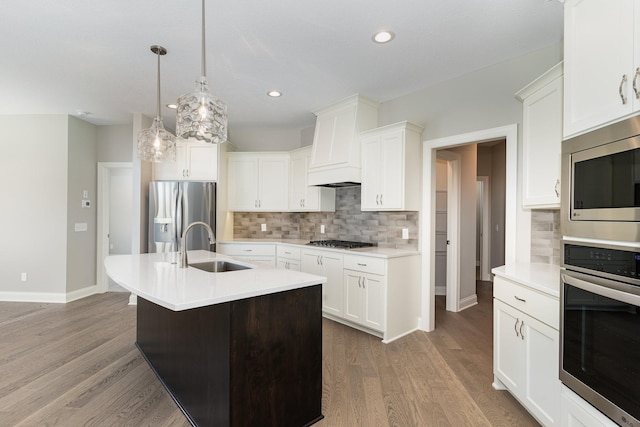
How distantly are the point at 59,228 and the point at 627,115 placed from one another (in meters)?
6.02

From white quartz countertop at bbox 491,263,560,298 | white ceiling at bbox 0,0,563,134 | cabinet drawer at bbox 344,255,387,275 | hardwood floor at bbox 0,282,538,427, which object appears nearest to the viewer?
white quartz countertop at bbox 491,263,560,298

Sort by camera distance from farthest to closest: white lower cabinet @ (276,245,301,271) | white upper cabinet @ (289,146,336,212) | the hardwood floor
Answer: white upper cabinet @ (289,146,336,212), white lower cabinet @ (276,245,301,271), the hardwood floor

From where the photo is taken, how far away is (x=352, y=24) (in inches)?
87.9

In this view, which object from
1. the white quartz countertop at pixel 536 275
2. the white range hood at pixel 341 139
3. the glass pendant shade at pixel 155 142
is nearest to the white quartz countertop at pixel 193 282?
the glass pendant shade at pixel 155 142

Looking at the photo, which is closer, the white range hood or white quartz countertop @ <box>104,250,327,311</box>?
white quartz countertop @ <box>104,250,327,311</box>

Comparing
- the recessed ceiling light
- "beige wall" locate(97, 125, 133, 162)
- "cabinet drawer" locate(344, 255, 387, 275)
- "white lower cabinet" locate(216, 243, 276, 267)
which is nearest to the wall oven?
the recessed ceiling light

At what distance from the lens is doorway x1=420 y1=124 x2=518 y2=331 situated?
8.86 feet

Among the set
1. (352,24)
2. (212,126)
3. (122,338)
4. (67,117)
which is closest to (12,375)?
(122,338)

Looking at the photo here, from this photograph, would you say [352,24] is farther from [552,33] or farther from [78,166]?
[78,166]

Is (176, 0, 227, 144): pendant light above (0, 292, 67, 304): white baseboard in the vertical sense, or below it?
above

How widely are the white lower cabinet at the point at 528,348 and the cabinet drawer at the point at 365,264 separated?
112 centimetres

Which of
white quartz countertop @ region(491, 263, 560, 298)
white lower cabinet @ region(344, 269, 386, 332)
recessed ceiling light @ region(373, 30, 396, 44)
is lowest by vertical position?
white lower cabinet @ region(344, 269, 386, 332)

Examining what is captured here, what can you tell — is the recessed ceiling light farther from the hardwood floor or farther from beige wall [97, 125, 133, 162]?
beige wall [97, 125, 133, 162]

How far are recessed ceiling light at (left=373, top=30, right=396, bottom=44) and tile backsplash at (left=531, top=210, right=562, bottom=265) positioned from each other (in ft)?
6.14
